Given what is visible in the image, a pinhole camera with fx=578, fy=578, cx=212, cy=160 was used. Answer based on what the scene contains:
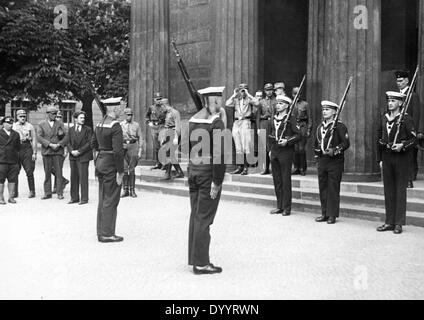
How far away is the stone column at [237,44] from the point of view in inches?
555

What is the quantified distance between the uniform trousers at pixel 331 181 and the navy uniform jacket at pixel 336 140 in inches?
4.2

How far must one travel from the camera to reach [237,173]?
13.6 m

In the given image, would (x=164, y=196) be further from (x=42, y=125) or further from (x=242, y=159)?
(x=42, y=125)

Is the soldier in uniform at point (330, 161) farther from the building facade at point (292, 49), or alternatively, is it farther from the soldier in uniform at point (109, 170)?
the soldier in uniform at point (109, 170)

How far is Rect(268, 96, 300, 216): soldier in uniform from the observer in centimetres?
1070

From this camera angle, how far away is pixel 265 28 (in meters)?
17.9

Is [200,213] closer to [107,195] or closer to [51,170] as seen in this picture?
[107,195]

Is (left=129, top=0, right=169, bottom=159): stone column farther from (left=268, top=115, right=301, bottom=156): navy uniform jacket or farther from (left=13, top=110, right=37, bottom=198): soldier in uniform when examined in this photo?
(left=268, top=115, right=301, bottom=156): navy uniform jacket

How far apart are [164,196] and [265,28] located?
705cm

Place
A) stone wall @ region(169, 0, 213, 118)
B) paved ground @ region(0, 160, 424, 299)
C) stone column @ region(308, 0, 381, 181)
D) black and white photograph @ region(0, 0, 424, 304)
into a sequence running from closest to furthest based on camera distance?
paved ground @ region(0, 160, 424, 299), black and white photograph @ region(0, 0, 424, 304), stone column @ region(308, 0, 381, 181), stone wall @ region(169, 0, 213, 118)

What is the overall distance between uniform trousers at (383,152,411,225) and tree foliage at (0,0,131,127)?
17734mm

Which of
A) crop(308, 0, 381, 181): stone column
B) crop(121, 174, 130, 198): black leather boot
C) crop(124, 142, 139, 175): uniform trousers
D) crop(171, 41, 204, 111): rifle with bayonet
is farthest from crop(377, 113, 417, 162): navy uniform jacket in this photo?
crop(121, 174, 130, 198): black leather boot
